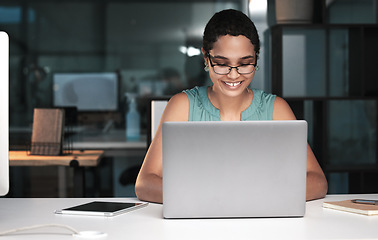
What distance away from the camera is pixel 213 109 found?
2238 millimetres

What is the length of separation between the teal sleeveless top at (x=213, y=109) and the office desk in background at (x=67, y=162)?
2082 mm

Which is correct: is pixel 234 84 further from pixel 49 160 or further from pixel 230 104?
pixel 49 160

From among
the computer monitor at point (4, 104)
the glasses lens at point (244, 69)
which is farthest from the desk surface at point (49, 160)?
the computer monitor at point (4, 104)

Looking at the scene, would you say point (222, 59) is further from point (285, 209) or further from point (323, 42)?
point (323, 42)

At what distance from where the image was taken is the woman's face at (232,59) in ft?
6.61

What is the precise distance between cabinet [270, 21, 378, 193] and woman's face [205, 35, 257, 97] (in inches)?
89.0

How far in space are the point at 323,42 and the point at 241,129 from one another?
343 cm

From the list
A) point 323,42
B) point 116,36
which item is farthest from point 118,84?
point 323,42

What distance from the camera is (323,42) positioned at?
4.56 metres

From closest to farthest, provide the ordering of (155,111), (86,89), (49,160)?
(155,111)
(49,160)
(86,89)

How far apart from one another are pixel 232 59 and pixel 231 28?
0.44ft

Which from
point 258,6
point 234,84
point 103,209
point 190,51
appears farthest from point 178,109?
point 190,51

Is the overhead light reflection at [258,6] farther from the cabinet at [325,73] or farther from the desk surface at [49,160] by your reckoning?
the desk surface at [49,160]

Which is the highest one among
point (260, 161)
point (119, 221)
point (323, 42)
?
point (323, 42)
